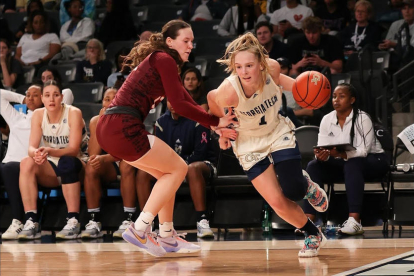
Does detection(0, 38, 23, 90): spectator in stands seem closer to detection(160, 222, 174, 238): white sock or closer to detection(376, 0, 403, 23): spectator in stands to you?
detection(376, 0, 403, 23): spectator in stands

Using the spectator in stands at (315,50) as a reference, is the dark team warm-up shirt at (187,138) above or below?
below

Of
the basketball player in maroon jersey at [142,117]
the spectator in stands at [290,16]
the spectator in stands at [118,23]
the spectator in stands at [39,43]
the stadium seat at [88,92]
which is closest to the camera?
the basketball player in maroon jersey at [142,117]

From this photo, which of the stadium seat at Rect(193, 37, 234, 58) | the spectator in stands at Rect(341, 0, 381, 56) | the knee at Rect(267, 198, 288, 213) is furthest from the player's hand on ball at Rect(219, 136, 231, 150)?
the stadium seat at Rect(193, 37, 234, 58)

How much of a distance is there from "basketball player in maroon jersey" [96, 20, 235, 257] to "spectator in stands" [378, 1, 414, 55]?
4.57m

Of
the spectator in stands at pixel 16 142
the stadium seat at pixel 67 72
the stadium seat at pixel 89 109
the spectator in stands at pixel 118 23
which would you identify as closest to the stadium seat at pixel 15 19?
the spectator in stands at pixel 118 23

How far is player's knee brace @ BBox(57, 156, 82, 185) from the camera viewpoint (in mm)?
7375

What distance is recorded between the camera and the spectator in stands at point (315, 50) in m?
9.06

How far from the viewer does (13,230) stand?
7.45 metres

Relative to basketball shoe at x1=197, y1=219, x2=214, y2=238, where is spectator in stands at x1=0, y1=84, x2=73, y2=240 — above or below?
above

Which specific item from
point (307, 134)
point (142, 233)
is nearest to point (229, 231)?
point (307, 134)

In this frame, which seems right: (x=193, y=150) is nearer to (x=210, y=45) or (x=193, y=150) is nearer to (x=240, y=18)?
(x=210, y=45)

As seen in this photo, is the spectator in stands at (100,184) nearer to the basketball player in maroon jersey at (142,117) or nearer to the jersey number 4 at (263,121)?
the basketball player in maroon jersey at (142,117)

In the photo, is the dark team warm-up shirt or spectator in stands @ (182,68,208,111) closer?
the dark team warm-up shirt

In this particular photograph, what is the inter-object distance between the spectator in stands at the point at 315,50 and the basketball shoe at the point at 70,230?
310 centimetres
